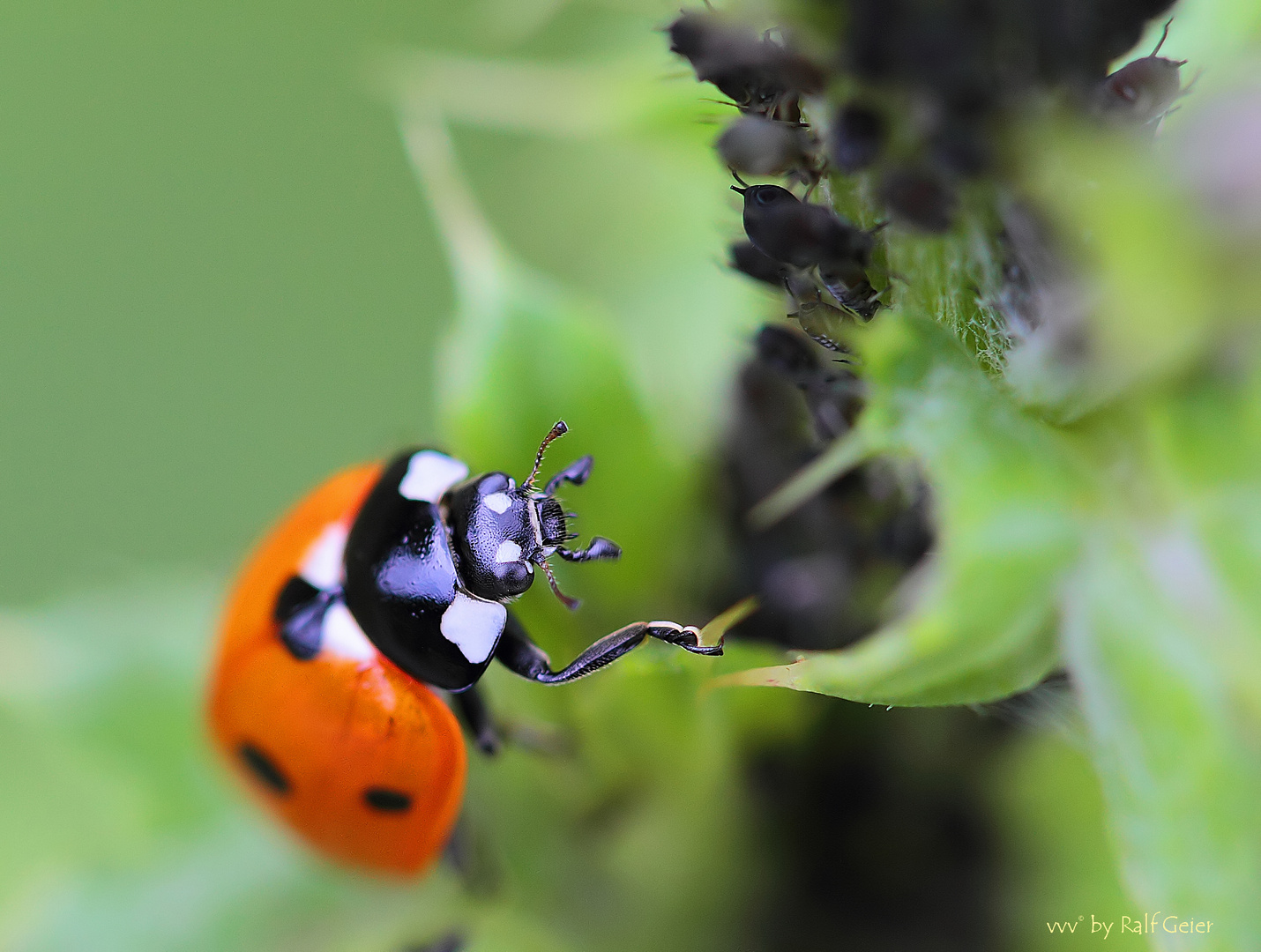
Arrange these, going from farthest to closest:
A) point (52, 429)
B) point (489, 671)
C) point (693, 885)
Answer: point (52, 429) → point (489, 671) → point (693, 885)

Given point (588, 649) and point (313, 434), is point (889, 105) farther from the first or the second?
point (313, 434)

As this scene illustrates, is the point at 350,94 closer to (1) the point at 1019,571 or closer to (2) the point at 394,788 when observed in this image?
(2) the point at 394,788

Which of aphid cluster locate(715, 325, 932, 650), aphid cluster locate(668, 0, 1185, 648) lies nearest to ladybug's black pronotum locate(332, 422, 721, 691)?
aphid cluster locate(715, 325, 932, 650)

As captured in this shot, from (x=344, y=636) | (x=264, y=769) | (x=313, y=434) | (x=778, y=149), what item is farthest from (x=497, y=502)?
(x=313, y=434)

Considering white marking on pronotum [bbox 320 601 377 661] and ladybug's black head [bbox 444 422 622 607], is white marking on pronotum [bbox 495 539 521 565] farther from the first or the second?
white marking on pronotum [bbox 320 601 377 661]

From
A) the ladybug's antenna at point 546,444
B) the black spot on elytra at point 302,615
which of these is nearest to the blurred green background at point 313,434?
the ladybug's antenna at point 546,444

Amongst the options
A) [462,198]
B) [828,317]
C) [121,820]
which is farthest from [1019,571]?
[121,820]

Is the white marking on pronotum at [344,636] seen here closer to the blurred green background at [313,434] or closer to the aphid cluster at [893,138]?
the blurred green background at [313,434]
